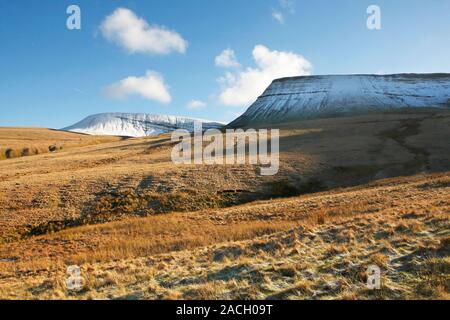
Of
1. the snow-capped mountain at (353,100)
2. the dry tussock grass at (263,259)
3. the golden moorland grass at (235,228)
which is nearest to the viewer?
the dry tussock grass at (263,259)

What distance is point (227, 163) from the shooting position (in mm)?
49062

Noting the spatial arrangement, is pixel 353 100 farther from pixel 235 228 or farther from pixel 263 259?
pixel 263 259

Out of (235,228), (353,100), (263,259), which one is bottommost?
(235,228)

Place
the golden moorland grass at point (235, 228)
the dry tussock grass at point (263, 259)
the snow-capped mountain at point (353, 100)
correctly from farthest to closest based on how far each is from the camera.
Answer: the snow-capped mountain at point (353, 100) < the golden moorland grass at point (235, 228) < the dry tussock grass at point (263, 259)

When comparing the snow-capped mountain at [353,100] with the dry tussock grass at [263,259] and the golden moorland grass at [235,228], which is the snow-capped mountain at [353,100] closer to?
the golden moorland grass at [235,228]

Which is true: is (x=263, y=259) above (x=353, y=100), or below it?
below

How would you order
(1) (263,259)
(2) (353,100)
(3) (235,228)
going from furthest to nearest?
1. (2) (353,100)
2. (3) (235,228)
3. (1) (263,259)

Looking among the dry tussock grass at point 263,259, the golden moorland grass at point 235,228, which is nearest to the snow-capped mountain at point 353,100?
the golden moorland grass at point 235,228

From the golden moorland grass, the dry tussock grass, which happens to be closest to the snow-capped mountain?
the golden moorland grass

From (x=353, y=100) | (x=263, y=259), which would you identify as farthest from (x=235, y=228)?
(x=353, y=100)
